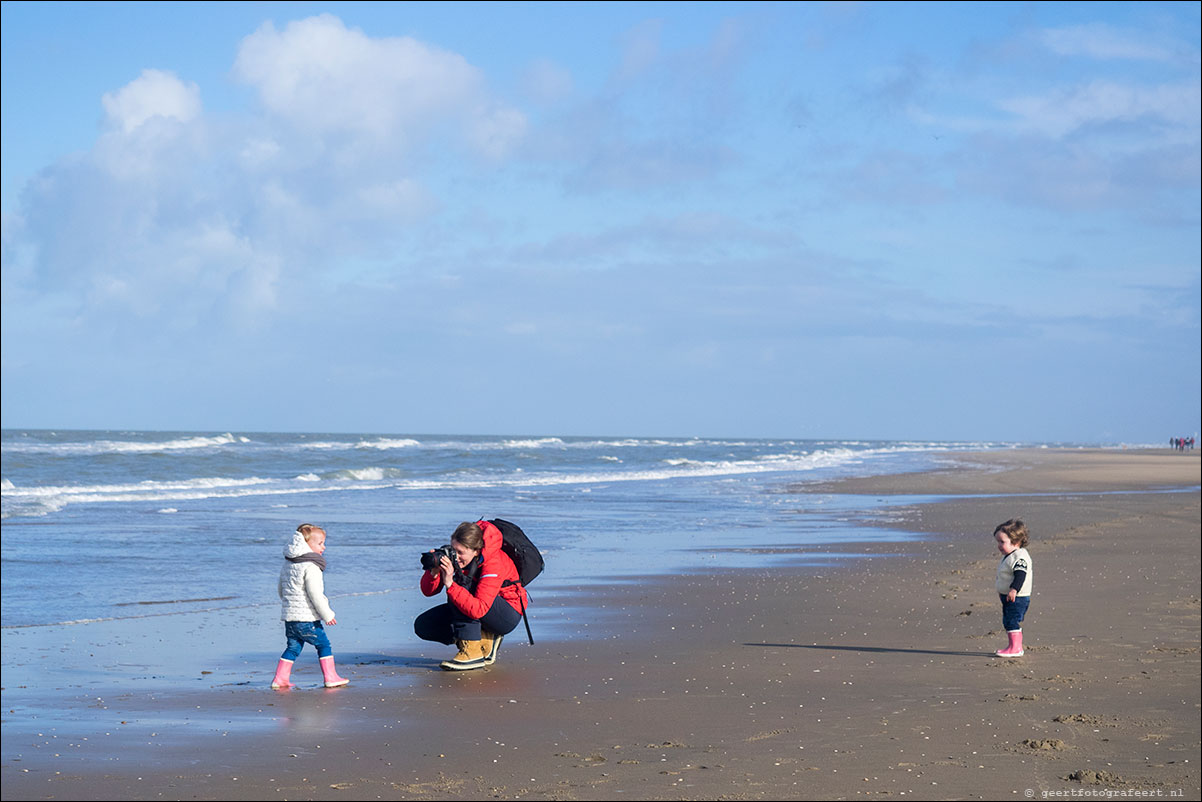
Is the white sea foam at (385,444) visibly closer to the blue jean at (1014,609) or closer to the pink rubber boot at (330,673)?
the pink rubber boot at (330,673)

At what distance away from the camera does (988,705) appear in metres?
7.04

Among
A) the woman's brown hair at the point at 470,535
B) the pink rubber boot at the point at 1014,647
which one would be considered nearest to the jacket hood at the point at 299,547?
the woman's brown hair at the point at 470,535

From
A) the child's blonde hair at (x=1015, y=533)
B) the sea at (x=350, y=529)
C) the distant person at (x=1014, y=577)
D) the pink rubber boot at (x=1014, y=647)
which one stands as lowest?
the sea at (x=350, y=529)

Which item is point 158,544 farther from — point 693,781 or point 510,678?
point 693,781

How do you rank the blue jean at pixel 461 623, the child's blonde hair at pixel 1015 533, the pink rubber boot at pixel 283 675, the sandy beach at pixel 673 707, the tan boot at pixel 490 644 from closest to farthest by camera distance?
the sandy beach at pixel 673 707, the child's blonde hair at pixel 1015 533, the pink rubber boot at pixel 283 675, the blue jean at pixel 461 623, the tan boot at pixel 490 644

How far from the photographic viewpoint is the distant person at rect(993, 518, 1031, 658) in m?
6.58

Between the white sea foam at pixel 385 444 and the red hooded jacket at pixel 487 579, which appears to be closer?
the red hooded jacket at pixel 487 579

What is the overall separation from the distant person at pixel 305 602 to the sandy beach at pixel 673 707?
0.99 ft

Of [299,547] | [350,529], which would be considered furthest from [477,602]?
[350,529]

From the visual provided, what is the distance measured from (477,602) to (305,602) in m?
1.26

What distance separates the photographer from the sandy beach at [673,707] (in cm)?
562

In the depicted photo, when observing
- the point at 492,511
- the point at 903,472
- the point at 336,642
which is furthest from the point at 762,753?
the point at 903,472

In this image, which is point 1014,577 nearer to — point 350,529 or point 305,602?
point 305,602

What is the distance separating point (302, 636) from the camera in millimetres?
7980
